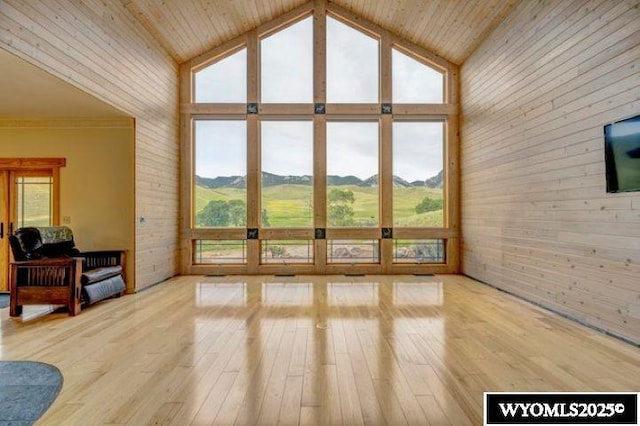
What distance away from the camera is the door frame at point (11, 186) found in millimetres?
5391

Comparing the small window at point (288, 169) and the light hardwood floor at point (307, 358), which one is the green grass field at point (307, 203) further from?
the light hardwood floor at point (307, 358)

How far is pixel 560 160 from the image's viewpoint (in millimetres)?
4152

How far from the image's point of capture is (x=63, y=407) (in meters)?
2.15

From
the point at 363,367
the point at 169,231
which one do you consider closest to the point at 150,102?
the point at 169,231

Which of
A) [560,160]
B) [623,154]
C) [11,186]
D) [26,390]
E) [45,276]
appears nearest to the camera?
[26,390]

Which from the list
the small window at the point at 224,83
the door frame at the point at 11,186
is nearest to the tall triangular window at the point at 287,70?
the small window at the point at 224,83

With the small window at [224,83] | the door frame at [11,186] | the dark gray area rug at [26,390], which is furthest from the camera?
the small window at [224,83]

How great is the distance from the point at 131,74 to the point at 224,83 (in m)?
2.26

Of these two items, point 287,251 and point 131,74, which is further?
point 287,251

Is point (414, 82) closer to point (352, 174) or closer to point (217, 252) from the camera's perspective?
point (352, 174)

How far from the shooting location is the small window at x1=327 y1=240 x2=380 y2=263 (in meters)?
7.17

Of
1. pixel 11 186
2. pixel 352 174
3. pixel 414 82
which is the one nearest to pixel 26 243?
pixel 11 186

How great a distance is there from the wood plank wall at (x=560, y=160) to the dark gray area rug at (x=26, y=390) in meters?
4.72

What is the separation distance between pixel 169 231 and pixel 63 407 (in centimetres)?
474
